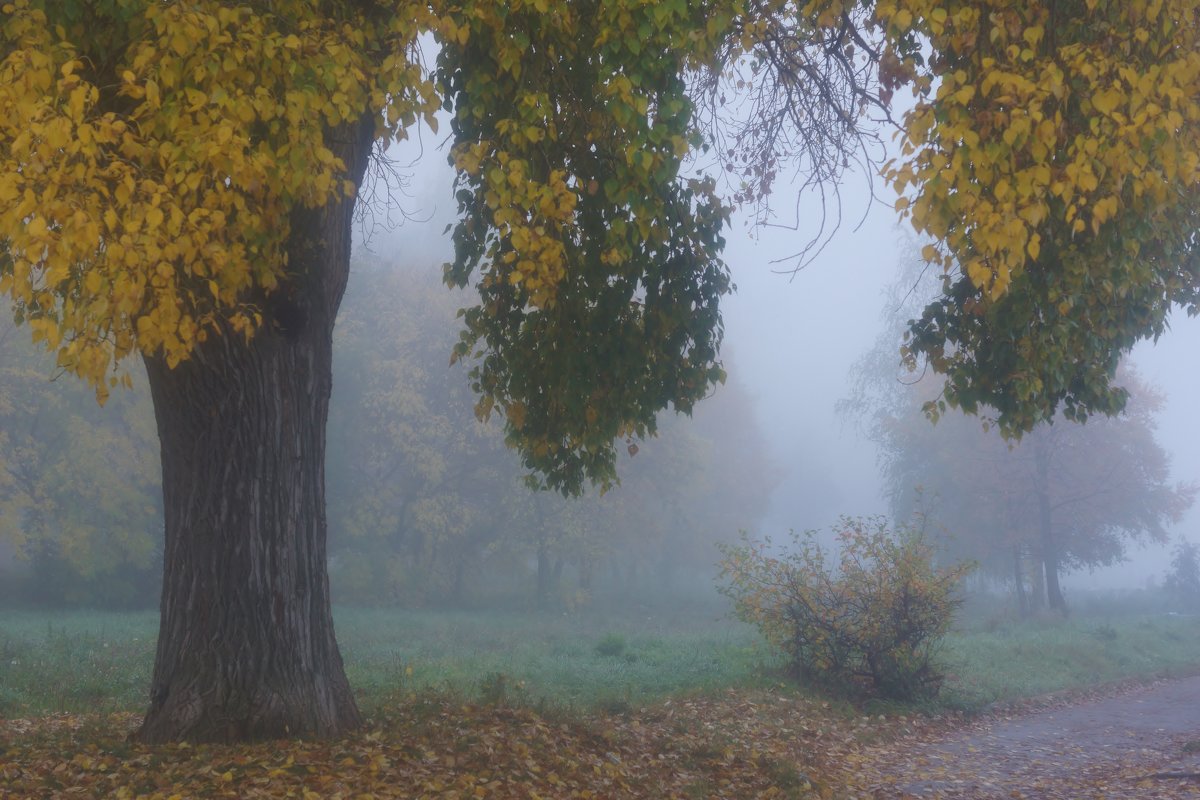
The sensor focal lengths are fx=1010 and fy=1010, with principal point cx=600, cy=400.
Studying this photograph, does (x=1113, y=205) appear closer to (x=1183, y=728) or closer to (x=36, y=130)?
(x=36, y=130)

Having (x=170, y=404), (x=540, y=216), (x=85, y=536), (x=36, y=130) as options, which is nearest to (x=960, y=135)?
(x=540, y=216)

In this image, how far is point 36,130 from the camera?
4.89 m

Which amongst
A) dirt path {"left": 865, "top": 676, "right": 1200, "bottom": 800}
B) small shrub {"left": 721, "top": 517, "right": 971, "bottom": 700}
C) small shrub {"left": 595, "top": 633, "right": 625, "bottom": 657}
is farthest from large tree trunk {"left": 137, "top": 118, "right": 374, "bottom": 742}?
small shrub {"left": 595, "top": 633, "right": 625, "bottom": 657}

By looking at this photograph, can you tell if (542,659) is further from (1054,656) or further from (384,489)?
(384,489)

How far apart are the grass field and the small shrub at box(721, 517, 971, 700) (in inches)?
31.1

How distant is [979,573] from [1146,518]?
676 cm

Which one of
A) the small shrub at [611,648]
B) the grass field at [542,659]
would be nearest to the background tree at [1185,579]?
the grass field at [542,659]

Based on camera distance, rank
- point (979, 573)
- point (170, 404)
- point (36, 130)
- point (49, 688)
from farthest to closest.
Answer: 1. point (979, 573)
2. point (49, 688)
3. point (170, 404)
4. point (36, 130)

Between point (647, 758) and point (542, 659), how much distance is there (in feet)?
35.6

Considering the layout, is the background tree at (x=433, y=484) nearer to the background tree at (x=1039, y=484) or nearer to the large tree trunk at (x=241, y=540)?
the background tree at (x=1039, y=484)

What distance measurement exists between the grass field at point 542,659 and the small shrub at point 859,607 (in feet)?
2.59

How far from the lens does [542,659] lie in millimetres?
19094

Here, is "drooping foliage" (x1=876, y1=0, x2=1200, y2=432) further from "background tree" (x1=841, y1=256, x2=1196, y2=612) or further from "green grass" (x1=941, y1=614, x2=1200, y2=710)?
"background tree" (x1=841, y1=256, x2=1196, y2=612)

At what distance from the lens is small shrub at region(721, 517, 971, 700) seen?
1448cm
